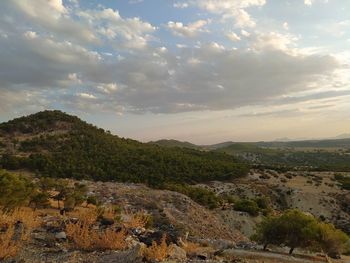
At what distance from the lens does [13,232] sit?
38.5 feet

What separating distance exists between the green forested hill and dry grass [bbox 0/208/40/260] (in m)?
58.7

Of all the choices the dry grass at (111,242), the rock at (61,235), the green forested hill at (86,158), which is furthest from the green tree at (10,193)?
the green forested hill at (86,158)

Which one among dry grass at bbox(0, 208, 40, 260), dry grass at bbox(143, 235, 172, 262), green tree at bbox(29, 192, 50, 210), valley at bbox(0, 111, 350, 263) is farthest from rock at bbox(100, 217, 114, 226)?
green tree at bbox(29, 192, 50, 210)

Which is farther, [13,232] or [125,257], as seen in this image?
[13,232]

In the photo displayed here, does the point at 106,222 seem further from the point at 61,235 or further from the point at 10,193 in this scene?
the point at 10,193

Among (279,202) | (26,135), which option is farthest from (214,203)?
(26,135)

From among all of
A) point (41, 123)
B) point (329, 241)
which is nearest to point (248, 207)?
point (329, 241)

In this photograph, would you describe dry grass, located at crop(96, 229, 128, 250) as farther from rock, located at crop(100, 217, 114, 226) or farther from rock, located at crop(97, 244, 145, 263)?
rock, located at crop(100, 217, 114, 226)

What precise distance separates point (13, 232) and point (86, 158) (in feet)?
247

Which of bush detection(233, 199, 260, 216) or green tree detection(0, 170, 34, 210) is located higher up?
green tree detection(0, 170, 34, 210)

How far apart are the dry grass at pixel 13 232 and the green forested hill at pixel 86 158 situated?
2312 inches

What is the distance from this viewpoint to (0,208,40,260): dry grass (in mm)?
10382

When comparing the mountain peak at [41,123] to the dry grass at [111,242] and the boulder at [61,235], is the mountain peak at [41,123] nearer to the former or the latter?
the boulder at [61,235]

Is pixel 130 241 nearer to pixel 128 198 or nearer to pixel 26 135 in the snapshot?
pixel 128 198
